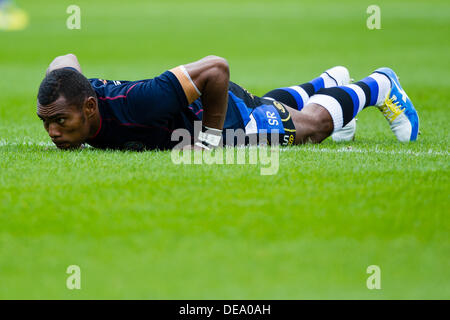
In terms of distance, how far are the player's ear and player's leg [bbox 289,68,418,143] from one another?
1.71 meters

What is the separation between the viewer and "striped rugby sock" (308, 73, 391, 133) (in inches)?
233

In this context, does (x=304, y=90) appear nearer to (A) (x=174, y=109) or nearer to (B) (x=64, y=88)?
(A) (x=174, y=109)

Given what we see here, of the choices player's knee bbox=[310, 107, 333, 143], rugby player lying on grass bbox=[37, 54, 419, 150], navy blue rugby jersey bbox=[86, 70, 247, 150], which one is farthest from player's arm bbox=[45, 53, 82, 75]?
player's knee bbox=[310, 107, 333, 143]

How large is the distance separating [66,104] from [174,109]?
2.50 feet

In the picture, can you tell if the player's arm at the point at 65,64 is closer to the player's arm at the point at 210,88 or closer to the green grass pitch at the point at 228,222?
the green grass pitch at the point at 228,222

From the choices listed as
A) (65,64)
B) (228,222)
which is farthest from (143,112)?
(228,222)

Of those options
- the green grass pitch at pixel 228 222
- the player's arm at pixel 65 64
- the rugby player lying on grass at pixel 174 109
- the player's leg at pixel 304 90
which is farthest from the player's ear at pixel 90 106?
the player's leg at pixel 304 90

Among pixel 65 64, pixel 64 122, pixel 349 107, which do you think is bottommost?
pixel 64 122

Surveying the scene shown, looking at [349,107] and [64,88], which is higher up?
[349,107]

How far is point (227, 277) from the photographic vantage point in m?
3.17

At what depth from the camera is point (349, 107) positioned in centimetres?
596

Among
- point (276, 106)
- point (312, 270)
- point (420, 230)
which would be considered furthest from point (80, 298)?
point (276, 106)

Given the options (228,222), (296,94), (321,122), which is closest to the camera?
(228,222)

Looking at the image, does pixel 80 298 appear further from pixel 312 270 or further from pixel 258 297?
pixel 312 270
